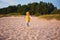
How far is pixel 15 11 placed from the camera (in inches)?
181

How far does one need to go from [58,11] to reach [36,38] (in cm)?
107

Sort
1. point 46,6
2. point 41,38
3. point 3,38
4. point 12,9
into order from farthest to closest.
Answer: point 46,6, point 12,9, point 41,38, point 3,38

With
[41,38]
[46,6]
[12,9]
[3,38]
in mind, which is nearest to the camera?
[3,38]

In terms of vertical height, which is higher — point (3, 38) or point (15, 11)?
point (15, 11)

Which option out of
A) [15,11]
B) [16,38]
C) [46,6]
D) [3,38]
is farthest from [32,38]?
[46,6]

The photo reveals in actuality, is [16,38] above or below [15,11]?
below

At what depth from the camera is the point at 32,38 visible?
3973 mm

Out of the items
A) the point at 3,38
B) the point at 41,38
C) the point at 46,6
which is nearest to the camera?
the point at 3,38

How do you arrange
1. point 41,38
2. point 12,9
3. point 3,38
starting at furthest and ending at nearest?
point 12,9 < point 41,38 < point 3,38

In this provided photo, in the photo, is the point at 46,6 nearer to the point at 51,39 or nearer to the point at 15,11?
the point at 15,11

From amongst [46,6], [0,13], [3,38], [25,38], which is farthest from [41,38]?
[46,6]

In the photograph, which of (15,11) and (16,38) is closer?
(16,38)

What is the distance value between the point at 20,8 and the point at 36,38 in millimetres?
1066

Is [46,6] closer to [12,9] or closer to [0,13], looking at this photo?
[12,9]
